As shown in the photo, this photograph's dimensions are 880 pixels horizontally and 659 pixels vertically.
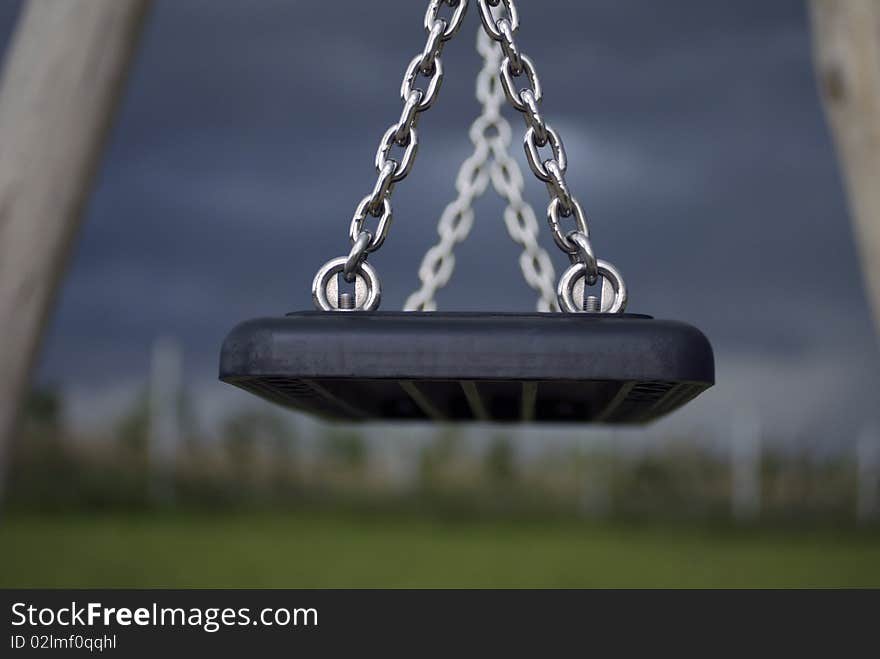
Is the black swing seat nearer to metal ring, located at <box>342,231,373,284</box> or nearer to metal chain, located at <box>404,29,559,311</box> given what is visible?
metal ring, located at <box>342,231,373,284</box>

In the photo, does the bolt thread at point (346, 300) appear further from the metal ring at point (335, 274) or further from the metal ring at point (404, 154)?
the metal ring at point (404, 154)

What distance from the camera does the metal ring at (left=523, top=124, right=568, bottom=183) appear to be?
3.86ft

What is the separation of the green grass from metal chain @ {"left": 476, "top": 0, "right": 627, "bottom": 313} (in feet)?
20.8

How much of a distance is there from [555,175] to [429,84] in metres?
0.18

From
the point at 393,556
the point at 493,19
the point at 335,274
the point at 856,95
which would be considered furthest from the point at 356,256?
the point at 393,556

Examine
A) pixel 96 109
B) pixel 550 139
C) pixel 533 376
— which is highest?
pixel 96 109

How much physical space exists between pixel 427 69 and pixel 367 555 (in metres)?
7.60

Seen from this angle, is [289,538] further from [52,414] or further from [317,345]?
[317,345]

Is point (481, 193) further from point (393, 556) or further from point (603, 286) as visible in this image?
point (393, 556)

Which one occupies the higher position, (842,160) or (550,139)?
(842,160)

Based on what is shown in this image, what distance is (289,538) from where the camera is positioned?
30.2ft

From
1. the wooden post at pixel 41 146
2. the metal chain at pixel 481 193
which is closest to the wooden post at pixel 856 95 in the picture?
the metal chain at pixel 481 193

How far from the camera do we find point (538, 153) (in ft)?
3.90
